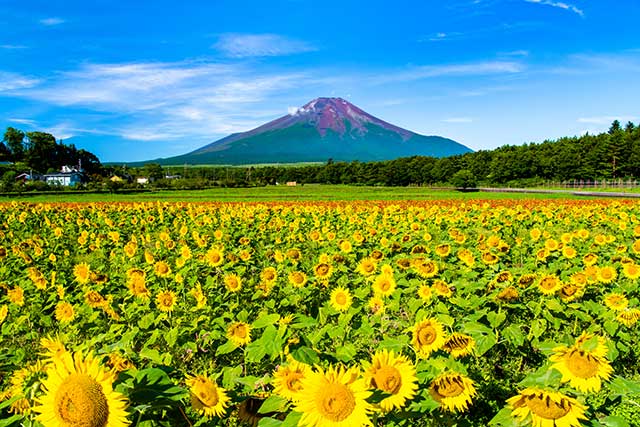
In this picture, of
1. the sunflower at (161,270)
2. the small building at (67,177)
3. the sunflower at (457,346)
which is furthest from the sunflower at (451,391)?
the small building at (67,177)

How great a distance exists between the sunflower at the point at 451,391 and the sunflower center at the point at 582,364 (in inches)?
18.9

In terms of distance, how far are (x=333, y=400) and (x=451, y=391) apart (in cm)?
61

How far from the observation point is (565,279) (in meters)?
5.41

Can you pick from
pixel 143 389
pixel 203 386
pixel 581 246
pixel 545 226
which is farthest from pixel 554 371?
pixel 545 226

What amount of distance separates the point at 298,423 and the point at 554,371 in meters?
1.16

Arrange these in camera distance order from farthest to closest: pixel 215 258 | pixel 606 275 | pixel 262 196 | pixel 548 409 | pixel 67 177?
pixel 67 177, pixel 262 196, pixel 215 258, pixel 606 275, pixel 548 409

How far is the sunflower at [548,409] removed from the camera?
1.51m

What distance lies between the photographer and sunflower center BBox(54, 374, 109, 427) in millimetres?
1271

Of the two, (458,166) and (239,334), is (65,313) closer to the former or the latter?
(239,334)

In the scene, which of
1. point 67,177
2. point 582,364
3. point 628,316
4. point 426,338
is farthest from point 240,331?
point 67,177

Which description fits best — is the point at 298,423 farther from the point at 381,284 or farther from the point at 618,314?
the point at 618,314

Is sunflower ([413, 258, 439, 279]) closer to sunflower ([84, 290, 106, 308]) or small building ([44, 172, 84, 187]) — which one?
sunflower ([84, 290, 106, 308])

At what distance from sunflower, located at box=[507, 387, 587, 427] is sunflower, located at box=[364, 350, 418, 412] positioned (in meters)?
0.33

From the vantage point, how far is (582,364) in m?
1.90
